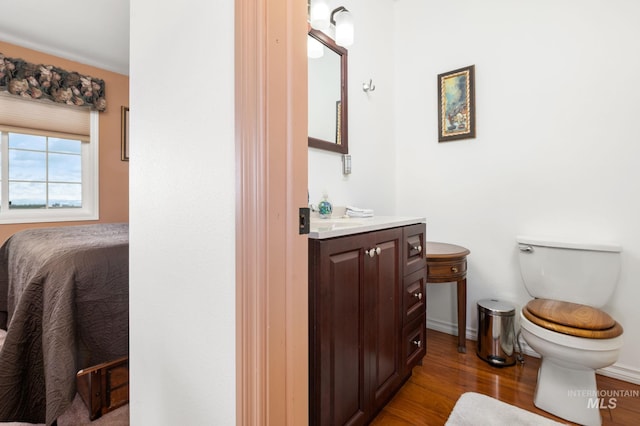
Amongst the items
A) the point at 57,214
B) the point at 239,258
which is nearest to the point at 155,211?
the point at 239,258

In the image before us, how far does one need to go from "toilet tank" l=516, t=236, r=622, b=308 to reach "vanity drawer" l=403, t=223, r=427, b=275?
0.75 metres

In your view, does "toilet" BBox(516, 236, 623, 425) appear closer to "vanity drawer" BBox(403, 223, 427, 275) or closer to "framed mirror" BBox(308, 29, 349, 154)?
"vanity drawer" BBox(403, 223, 427, 275)

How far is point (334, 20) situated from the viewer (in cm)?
175

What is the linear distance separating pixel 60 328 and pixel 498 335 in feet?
7.51

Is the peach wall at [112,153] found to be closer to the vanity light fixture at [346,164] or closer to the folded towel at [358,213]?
the vanity light fixture at [346,164]

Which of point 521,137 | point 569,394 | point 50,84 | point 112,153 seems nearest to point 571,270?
point 569,394

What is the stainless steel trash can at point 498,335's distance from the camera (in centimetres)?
178

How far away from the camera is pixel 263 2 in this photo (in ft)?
1.95

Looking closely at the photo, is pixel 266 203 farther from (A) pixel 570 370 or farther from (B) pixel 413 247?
(A) pixel 570 370

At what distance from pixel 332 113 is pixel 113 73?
126 inches

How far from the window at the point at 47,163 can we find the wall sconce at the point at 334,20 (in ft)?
10.0

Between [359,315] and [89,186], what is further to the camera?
[89,186]

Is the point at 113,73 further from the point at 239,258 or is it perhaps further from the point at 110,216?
the point at 239,258

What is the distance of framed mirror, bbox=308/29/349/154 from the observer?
1648 mm
